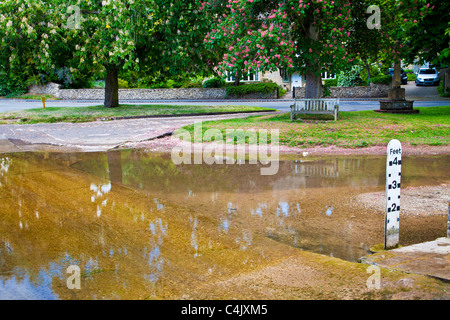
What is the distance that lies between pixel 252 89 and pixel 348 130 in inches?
1162

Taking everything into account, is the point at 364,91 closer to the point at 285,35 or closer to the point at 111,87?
the point at 111,87

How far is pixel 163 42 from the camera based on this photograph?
2605cm

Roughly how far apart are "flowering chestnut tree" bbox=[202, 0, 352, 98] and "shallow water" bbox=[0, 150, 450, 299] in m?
7.81

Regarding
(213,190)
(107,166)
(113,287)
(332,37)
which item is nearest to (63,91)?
(332,37)

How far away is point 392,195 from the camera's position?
5.87 meters

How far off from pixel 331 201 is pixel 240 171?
308 cm

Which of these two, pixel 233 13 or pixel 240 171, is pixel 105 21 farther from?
pixel 240 171

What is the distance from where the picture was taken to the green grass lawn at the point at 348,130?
47.3 feet

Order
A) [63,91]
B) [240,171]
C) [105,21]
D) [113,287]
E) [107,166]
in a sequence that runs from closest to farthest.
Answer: [113,287]
[240,171]
[107,166]
[105,21]
[63,91]

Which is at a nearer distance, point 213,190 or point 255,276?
point 255,276

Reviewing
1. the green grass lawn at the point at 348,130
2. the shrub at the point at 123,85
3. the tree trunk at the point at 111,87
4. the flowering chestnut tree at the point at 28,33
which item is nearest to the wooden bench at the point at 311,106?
the green grass lawn at the point at 348,130

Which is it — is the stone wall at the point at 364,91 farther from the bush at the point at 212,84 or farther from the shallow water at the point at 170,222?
Result: the shallow water at the point at 170,222

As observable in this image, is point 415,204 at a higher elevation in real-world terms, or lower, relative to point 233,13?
lower

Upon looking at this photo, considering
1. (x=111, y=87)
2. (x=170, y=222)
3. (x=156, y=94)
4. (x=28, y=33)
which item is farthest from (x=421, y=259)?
(x=156, y=94)
